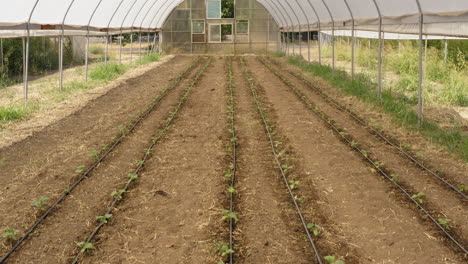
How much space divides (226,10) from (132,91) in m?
20.1

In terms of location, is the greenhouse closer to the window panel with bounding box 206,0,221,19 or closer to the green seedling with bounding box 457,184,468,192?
the green seedling with bounding box 457,184,468,192

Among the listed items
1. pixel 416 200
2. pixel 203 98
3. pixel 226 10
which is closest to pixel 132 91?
pixel 203 98

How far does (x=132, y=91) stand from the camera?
13.9m

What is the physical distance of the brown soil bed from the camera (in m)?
4.38

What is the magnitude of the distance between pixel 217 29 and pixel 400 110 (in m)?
20.7

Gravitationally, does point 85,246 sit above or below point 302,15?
below

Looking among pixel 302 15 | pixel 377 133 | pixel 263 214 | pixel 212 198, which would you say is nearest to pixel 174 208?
pixel 212 198

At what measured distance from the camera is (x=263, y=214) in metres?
5.14

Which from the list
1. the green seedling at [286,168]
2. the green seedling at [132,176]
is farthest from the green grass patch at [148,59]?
the green seedling at [286,168]

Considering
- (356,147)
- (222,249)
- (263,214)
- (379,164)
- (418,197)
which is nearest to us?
(222,249)

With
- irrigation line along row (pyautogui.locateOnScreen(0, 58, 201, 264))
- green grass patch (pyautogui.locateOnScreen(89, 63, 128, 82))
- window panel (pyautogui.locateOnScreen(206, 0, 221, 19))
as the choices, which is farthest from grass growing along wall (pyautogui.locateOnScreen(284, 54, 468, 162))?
window panel (pyautogui.locateOnScreen(206, 0, 221, 19))

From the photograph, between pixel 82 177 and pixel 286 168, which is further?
pixel 286 168

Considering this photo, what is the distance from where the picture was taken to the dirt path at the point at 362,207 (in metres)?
4.33

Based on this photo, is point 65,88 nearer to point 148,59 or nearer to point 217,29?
point 148,59
